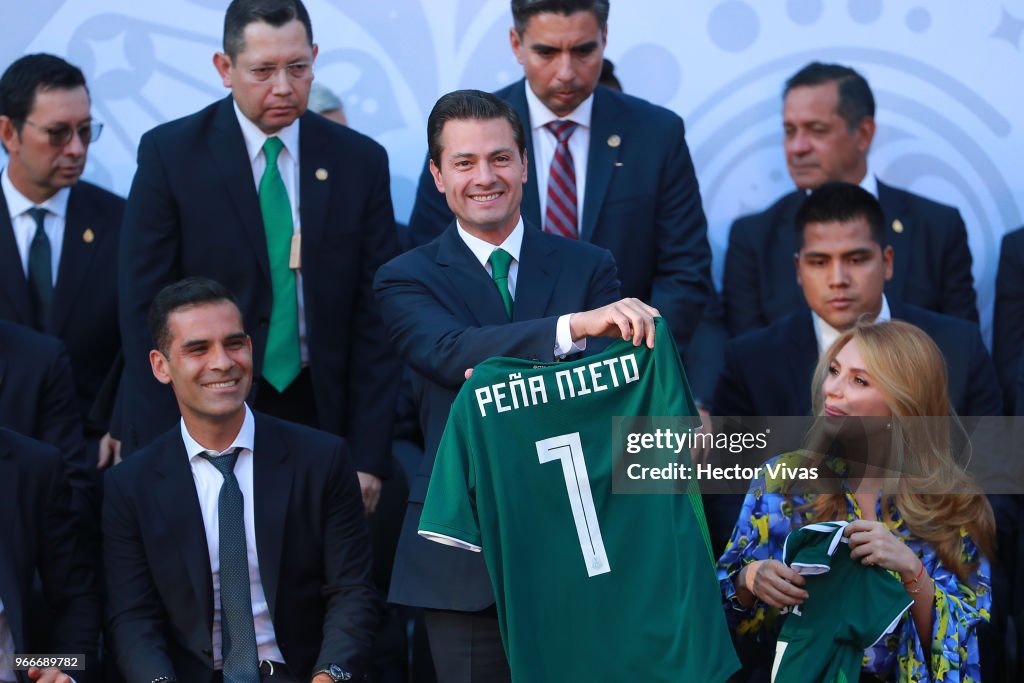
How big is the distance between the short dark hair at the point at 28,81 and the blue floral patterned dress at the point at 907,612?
9.25 ft

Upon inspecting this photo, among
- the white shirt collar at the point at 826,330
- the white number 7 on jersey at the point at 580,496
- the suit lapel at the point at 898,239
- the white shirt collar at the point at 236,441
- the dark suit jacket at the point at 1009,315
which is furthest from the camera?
the suit lapel at the point at 898,239

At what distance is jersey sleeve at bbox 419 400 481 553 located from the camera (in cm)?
342

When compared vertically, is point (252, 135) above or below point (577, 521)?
above

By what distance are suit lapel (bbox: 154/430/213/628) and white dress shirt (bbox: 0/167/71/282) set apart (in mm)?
1182

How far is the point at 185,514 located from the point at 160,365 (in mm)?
516

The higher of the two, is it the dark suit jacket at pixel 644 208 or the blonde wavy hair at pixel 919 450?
the dark suit jacket at pixel 644 208

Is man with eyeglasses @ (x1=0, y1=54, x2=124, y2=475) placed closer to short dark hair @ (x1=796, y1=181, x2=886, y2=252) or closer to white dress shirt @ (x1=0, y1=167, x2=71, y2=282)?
white dress shirt @ (x1=0, y1=167, x2=71, y2=282)

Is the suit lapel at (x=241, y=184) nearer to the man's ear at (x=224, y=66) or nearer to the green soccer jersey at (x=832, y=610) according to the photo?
the man's ear at (x=224, y=66)

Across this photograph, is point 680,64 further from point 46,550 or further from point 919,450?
point 46,550

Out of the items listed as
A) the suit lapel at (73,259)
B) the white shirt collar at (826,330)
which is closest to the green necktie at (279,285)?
the suit lapel at (73,259)

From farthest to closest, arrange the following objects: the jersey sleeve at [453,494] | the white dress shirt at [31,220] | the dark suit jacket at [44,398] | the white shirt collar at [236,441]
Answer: the white dress shirt at [31,220], the dark suit jacket at [44,398], the white shirt collar at [236,441], the jersey sleeve at [453,494]

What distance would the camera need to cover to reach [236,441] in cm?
441

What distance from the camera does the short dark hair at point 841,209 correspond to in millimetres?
5203

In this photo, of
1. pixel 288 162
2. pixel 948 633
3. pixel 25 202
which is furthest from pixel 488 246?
pixel 25 202
